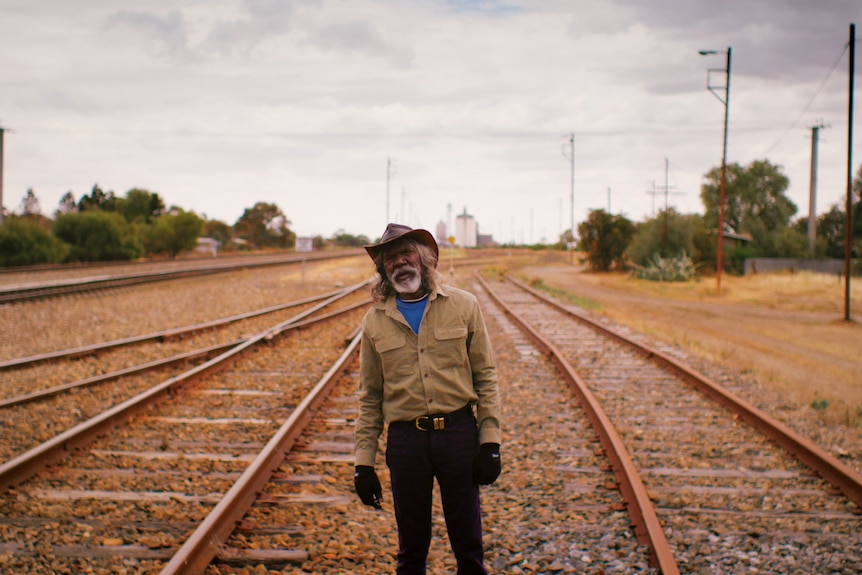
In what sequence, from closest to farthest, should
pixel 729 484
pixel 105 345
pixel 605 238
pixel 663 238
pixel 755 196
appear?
pixel 729 484 < pixel 105 345 < pixel 663 238 < pixel 605 238 < pixel 755 196

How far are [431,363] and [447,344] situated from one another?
11cm

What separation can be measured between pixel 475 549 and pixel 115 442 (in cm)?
459

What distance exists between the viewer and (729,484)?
5.77 metres

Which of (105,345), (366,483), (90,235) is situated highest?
(90,235)

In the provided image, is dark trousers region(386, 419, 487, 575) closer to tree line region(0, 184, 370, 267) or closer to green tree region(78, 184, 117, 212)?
tree line region(0, 184, 370, 267)

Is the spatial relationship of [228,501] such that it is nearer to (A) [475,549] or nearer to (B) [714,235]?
(A) [475,549]

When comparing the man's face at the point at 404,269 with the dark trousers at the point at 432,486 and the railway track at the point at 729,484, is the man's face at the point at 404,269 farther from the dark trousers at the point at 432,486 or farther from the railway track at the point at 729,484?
the railway track at the point at 729,484

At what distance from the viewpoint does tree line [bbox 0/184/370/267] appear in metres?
36.1

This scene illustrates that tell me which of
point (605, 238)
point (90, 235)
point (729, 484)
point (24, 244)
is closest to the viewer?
point (729, 484)

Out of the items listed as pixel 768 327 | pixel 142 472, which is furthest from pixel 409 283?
pixel 768 327

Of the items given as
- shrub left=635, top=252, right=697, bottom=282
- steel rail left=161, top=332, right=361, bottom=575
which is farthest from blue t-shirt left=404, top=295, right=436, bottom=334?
shrub left=635, top=252, right=697, bottom=282

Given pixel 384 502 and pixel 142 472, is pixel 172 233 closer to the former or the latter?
pixel 142 472

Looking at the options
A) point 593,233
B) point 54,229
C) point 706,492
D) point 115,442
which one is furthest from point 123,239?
point 706,492

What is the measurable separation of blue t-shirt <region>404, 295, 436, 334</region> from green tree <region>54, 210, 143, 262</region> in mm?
42818
